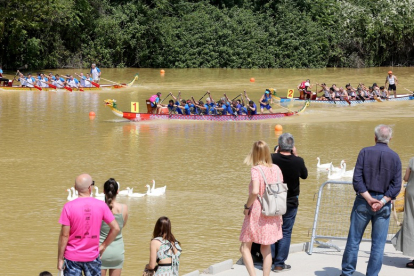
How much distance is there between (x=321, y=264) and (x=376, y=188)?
4.89 feet

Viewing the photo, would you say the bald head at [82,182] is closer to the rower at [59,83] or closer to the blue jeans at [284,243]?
the blue jeans at [284,243]

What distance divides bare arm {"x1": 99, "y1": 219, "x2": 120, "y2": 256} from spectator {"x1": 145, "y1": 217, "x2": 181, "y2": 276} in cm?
39

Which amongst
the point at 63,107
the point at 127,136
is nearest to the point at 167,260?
the point at 127,136

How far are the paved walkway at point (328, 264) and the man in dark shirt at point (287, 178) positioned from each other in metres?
0.20

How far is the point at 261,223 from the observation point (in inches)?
Result: 296

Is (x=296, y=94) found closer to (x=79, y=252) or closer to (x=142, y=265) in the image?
(x=142, y=265)

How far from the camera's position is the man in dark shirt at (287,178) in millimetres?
8133

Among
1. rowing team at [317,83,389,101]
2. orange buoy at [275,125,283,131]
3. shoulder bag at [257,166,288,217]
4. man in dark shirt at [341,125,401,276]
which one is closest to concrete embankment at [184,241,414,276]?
man in dark shirt at [341,125,401,276]

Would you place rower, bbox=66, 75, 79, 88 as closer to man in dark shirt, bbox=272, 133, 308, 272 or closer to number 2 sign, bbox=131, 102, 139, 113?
number 2 sign, bbox=131, 102, 139, 113

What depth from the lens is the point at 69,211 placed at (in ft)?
20.9

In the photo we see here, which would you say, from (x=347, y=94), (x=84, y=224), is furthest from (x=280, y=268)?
(x=347, y=94)

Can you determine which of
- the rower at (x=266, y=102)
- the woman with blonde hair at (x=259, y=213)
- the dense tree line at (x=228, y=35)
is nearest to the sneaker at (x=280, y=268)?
the woman with blonde hair at (x=259, y=213)

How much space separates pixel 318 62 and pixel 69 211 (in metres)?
44.3

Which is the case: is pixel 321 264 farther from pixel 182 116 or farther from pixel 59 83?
pixel 59 83
